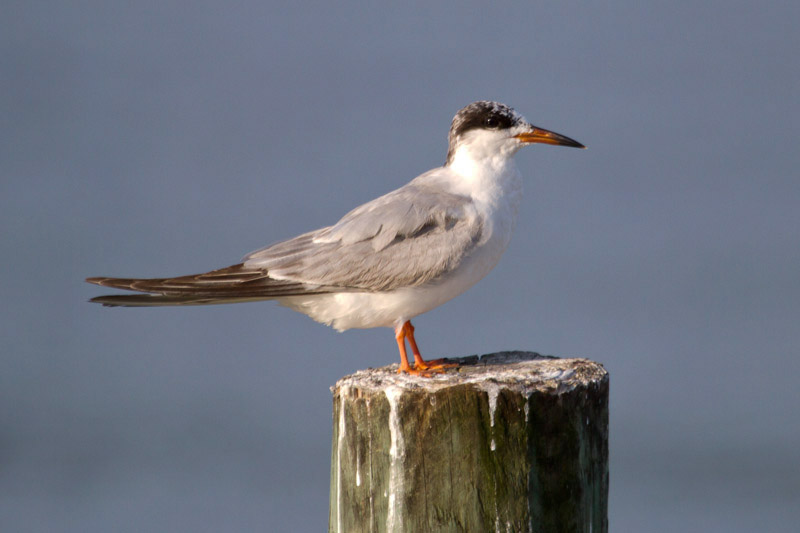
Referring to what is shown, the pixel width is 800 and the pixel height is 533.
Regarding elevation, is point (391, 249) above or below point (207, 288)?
above

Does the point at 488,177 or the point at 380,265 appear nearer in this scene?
the point at 380,265

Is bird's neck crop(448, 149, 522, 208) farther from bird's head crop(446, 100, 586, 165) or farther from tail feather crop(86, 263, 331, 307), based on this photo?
tail feather crop(86, 263, 331, 307)

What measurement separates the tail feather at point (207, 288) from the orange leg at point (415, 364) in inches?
17.2

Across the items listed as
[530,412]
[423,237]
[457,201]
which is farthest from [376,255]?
[530,412]

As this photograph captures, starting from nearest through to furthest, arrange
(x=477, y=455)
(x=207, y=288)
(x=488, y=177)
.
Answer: (x=477, y=455) < (x=207, y=288) < (x=488, y=177)

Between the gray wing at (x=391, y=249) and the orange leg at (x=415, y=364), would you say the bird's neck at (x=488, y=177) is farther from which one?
the orange leg at (x=415, y=364)

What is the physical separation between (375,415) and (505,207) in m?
1.52

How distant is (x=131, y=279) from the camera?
4.02 m

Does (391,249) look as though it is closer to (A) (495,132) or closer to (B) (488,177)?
(B) (488,177)

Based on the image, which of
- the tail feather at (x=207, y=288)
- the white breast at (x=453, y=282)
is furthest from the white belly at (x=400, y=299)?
the tail feather at (x=207, y=288)

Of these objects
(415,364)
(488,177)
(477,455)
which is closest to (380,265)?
(415,364)

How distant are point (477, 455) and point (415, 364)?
3.92 feet

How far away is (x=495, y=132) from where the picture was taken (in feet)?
15.0

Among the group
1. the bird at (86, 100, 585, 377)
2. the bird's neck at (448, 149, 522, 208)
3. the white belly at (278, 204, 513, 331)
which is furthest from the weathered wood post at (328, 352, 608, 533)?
the bird's neck at (448, 149, 522, 208)
